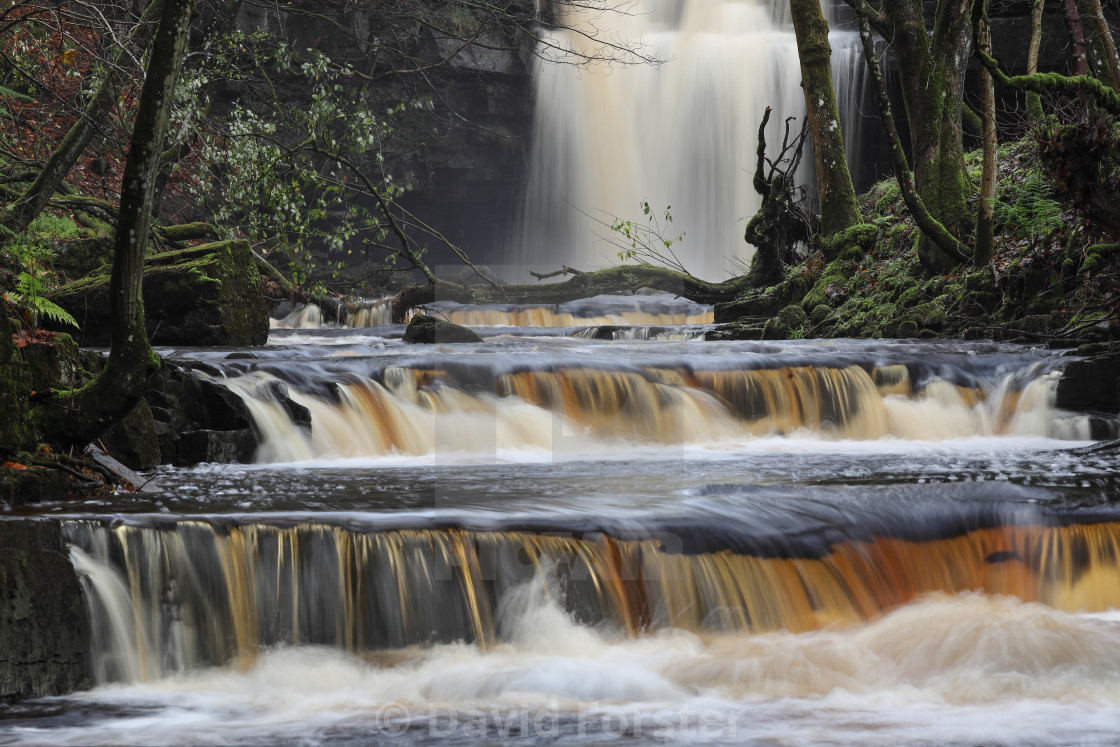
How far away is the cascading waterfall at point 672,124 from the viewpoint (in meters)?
25.3

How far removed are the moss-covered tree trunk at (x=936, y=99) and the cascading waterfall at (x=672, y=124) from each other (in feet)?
32.1

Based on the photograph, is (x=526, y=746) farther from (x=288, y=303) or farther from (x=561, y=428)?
(x=288, y=303)

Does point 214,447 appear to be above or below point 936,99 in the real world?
below

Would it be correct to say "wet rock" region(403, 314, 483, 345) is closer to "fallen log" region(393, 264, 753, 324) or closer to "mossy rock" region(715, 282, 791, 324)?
"mossy rock" region(715, 282, 791, 324)

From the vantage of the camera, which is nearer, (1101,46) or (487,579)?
(487,579)

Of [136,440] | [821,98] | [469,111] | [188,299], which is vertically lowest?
[136,440]

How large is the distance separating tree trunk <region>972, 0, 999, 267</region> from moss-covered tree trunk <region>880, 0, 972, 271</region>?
1.10m

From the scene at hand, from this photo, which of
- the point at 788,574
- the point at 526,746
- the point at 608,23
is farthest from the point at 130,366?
the point at 608,23

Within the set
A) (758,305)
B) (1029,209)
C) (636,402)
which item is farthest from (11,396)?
(758,305)

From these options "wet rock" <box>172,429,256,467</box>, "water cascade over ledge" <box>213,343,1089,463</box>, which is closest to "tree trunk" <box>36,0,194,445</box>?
"wet rock" <box>172,429,256,467</box>

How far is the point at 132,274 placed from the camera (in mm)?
5137

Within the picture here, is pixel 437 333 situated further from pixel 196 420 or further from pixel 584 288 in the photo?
pixel 584 288

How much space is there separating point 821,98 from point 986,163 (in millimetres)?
4225

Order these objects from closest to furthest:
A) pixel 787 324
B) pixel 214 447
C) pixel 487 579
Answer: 1. pixel 487 579
2. pixel 214 447
3. pixel 787 324
